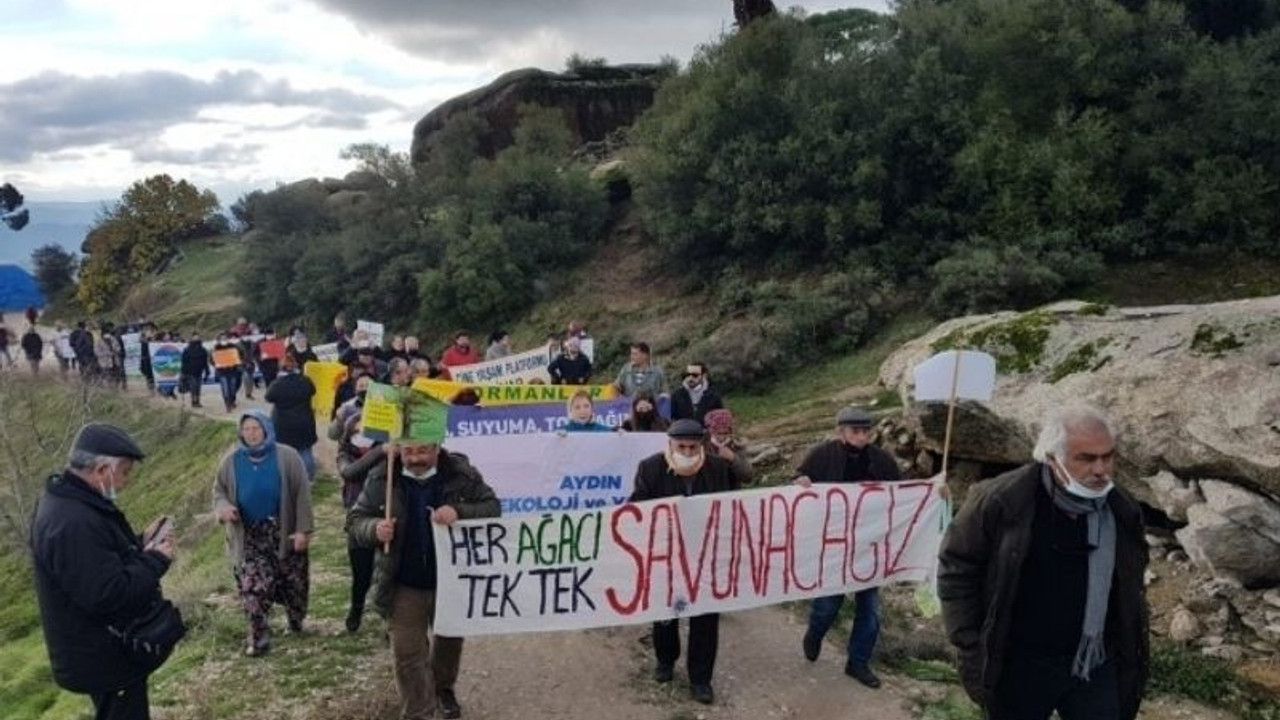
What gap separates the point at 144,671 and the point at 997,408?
916 cm

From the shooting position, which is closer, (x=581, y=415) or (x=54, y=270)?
(x=581, y=415)

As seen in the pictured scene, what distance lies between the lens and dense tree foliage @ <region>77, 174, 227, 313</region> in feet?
166

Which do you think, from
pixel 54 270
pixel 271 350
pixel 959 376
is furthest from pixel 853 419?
pixel 54 270

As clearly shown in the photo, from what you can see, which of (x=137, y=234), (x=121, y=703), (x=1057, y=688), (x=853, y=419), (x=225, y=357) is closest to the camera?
(x=1057, y=688)

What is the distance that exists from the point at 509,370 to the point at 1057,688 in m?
13.6

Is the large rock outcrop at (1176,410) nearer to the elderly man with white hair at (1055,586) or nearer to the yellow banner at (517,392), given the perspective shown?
the yellow banner at (517,392)

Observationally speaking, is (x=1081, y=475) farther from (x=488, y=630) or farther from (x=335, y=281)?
(x=335, y=281)

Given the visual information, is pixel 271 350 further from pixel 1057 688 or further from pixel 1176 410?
pixel 1057 688

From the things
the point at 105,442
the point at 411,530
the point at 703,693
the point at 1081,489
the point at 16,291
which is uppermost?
the point at 105,442

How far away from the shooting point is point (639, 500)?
273 inches

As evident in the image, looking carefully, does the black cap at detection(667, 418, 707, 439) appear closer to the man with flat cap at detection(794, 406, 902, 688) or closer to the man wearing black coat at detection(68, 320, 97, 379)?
the man with flat cap at detection(794, 406, 902, 688)

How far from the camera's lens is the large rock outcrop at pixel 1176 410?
8688 mm

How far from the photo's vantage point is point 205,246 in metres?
52.6

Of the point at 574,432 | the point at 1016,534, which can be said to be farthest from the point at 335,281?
the point at 1016,534
